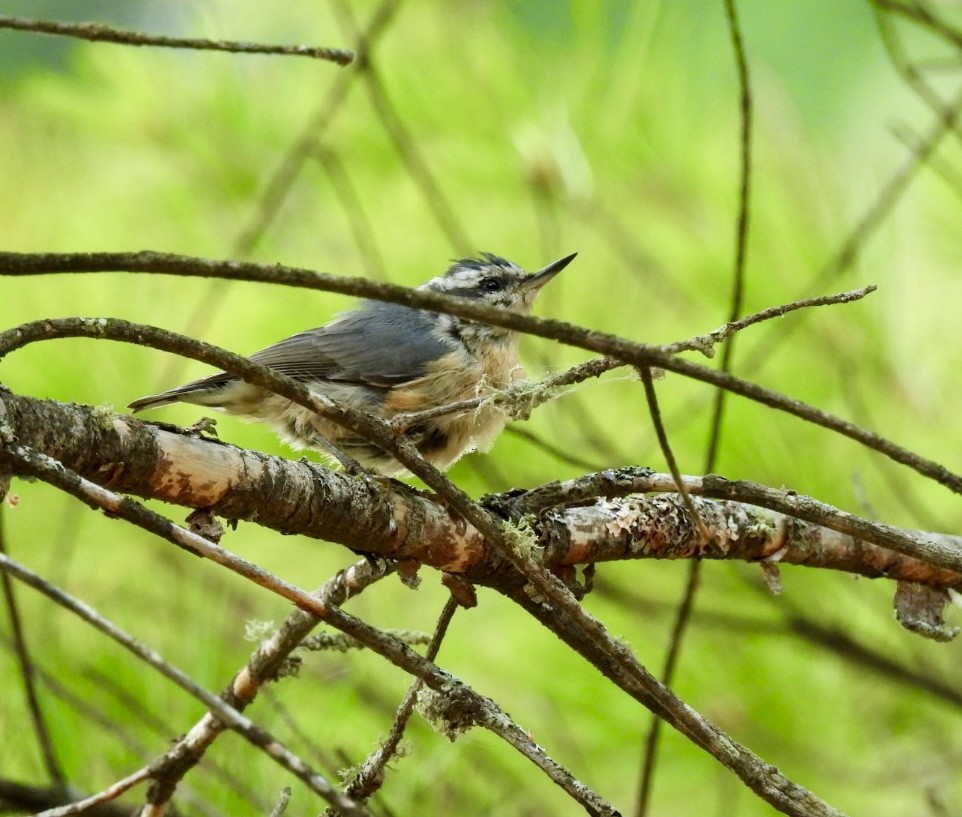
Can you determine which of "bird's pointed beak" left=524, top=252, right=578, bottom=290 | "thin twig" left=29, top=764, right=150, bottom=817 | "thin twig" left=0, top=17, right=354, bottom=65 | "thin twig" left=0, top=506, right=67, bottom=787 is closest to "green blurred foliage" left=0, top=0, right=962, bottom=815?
"bird's pointed beak" left=524, top=252, right=578, bottom=290

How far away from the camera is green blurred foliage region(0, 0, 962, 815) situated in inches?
104

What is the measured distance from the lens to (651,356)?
37.7 inches

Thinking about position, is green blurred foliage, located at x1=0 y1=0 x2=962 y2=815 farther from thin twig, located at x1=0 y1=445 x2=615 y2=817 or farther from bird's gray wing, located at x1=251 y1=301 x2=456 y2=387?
thin twig, located at x1=0 y1=445 x2=615 y2=817

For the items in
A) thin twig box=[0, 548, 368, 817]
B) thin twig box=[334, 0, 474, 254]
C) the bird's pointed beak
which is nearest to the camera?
thin twig box=[0, 548, 368, 817]

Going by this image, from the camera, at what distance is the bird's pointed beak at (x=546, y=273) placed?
8.35ft

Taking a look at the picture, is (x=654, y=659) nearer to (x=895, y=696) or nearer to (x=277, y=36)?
(x=895, y=696)

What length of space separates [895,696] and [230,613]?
5.30ft

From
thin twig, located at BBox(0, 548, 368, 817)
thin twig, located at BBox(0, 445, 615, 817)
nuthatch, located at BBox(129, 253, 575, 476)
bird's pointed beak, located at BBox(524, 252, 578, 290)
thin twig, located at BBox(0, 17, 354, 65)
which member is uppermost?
bird's pointed beak, located at BBox(524, 252, 578, 290)

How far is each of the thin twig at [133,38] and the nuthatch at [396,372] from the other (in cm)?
109

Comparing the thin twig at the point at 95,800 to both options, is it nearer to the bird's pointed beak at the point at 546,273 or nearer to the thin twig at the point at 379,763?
the thin twig at the point at 379,763

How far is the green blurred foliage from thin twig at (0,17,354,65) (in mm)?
1333

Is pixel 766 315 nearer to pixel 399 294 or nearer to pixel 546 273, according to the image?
pixel 399 294

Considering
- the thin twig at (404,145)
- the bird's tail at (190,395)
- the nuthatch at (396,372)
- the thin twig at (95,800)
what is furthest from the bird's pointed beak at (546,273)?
the thin twig at (95,800)

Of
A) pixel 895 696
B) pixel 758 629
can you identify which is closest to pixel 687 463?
pixel 758 629
